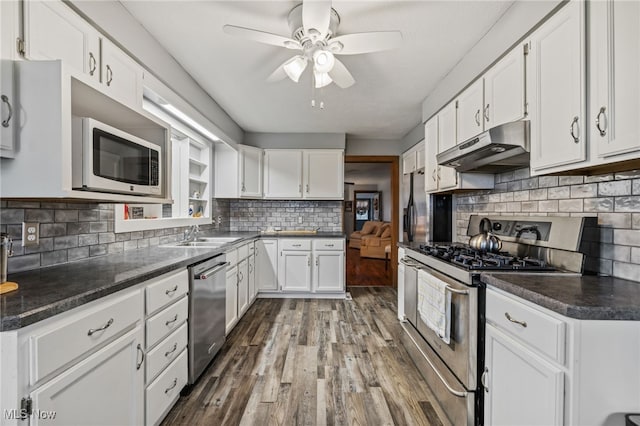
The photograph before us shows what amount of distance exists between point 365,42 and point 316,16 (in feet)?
1.09

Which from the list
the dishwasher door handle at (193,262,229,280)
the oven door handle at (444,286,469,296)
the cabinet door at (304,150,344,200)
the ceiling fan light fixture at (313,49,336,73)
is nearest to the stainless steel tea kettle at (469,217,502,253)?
the oven door handle at (444,286,469,296)

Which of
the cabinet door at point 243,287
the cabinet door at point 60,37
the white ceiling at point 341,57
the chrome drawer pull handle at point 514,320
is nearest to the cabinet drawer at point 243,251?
the cabinet door at point 243,287

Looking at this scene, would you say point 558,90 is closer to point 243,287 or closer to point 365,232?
point 243,287

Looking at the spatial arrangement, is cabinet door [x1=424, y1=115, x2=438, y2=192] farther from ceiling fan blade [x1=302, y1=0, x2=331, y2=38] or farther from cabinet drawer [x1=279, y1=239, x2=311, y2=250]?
cabinet drawer [x1=279, y1=239, x2=311, y2=250]

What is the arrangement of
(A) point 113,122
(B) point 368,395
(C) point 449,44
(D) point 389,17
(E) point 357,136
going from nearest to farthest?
(A) point 113,122
(D) point 389,17
(B) point 368,395
(C) point 449,44
(E) point 357,136

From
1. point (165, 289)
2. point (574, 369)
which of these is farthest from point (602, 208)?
point (165, 289)

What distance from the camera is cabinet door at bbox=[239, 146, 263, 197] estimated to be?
13.8 feet

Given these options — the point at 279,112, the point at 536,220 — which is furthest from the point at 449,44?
the point at 279,112

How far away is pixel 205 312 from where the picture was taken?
2.13 meters

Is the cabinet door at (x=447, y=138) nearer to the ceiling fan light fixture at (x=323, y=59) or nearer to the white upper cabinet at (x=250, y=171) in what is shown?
the ceiling fan light fixture at (x=323, y=59)

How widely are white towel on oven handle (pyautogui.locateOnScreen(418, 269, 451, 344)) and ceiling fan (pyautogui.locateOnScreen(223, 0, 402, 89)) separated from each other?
1475 millimetres

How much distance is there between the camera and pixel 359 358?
2.44 meters

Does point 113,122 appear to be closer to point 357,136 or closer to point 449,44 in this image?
point 449,44

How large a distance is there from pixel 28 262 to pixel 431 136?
308cm
